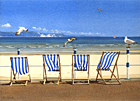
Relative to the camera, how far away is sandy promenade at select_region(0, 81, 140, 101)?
329cm

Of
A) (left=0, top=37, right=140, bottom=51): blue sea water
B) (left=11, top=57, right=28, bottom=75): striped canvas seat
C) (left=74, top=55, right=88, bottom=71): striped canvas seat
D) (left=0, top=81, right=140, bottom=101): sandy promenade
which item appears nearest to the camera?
(left=0, top=81, right=140, bottom=101): sandy promenade

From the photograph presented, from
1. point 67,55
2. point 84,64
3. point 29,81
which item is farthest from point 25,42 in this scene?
point 84,64

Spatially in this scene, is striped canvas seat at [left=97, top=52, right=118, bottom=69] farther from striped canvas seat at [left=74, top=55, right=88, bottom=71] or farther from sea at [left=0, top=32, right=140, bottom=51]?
sea at [left=0, top=32, right=140, bottom=51]

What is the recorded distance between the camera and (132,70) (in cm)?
539

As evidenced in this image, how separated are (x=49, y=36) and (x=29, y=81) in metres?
3.28

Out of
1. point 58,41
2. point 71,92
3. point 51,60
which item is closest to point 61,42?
point 58,41

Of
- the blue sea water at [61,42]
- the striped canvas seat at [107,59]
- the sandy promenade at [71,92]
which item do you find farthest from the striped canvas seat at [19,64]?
the blue sea water at [61,42]

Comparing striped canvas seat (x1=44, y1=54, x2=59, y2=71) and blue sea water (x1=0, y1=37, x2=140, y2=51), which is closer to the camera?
striped canvas seat (x1=44, y1=54, x2=59, y2=71)

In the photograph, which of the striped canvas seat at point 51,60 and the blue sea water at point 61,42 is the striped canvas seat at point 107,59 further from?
the blue sea water at point 61,42

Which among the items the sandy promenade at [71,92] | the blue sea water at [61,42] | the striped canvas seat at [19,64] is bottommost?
the sandy promenade at [71,92]

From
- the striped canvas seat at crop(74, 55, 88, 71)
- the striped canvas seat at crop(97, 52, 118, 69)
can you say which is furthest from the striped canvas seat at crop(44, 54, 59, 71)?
the striped canvas seat at crop(97, 52, 118, 69)

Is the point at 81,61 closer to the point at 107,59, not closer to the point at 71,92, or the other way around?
the point at 107,59

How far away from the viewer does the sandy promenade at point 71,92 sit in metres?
3.29

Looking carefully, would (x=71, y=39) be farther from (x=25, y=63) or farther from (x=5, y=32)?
(x=25, y=63)
